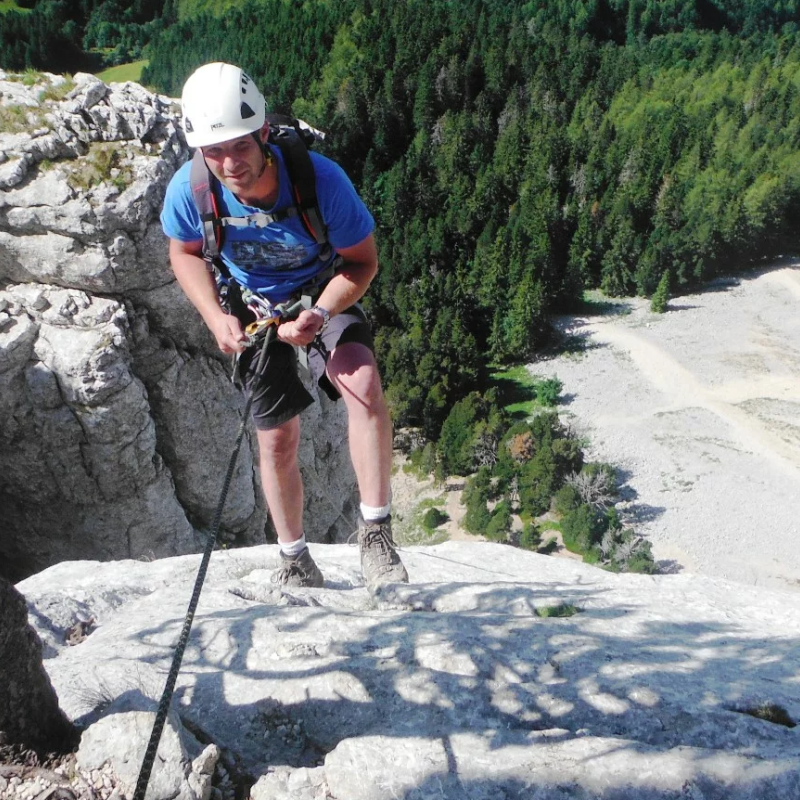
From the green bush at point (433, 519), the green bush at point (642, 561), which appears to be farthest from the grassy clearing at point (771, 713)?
the green bush at point (433, 519)

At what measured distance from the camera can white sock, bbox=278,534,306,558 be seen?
5.41 m

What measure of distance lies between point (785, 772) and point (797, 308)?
173ft

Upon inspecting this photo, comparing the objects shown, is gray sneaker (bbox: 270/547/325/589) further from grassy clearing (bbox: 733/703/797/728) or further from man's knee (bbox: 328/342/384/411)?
grassy clearing (bbox: 733/703/797/728)

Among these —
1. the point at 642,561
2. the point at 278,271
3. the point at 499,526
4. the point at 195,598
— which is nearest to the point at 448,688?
the point at 195,598

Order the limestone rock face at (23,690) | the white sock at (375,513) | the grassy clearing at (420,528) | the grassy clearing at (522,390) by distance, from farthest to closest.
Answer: the grassy clearing at (522,390)
the grassy clearing at (420,528)
the white sock at (375,513)
the limestone rock face at (23,690)

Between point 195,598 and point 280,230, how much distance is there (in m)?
2.13

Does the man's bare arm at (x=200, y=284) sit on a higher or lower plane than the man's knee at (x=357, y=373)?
higher

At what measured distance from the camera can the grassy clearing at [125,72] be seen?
2852 inches

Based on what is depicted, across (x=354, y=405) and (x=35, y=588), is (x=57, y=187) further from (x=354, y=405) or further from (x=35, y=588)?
(x=354, y=405)

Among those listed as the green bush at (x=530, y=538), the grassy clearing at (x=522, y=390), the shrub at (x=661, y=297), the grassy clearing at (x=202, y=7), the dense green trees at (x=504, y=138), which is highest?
the grassy clearing at (x=202, y=7)

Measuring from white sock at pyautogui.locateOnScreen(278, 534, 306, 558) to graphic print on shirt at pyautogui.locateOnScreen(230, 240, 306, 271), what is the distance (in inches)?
84.0

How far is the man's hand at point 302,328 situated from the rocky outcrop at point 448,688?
1827 millimetres

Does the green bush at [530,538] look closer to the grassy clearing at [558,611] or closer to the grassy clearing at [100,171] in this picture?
the grassy clearing at [100,171]

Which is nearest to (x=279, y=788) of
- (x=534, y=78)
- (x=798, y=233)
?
(x=798, y=233)
